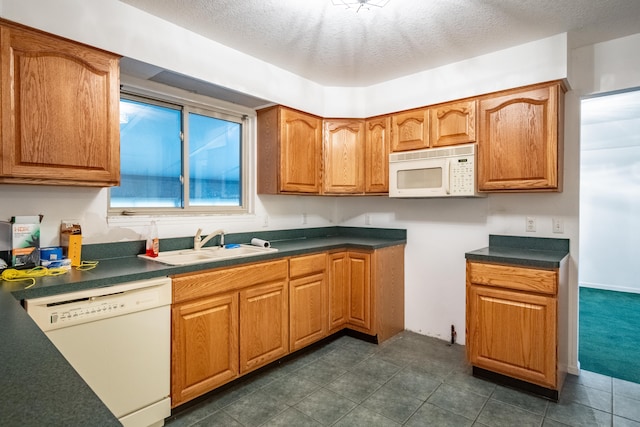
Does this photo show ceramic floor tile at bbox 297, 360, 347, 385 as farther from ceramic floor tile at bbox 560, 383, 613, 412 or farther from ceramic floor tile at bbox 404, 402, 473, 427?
ceramic floor tile at bbox 560, 383, 613, 412

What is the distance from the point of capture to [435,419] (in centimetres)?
200

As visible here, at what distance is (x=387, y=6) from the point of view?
80.7 inches

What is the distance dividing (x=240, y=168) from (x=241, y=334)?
5.00 feet

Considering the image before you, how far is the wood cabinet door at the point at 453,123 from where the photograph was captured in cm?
274

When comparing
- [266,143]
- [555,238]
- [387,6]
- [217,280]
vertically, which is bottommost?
[217,280]

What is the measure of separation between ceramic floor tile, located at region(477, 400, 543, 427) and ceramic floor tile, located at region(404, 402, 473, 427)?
0.12m

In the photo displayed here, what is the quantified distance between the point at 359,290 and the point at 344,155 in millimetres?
1296

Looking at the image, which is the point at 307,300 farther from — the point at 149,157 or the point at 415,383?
the point at 149,157

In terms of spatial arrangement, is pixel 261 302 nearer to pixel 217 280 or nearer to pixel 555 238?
pixel 217 280

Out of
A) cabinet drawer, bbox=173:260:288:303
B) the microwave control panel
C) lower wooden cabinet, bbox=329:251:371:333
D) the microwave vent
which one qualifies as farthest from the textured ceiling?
lower wooden cabinet, bbox=329:251:371:333

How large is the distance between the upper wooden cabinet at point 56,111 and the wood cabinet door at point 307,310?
4.89ft

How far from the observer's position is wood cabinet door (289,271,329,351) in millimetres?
2711

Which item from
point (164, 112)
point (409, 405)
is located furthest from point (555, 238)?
point (164, 112)

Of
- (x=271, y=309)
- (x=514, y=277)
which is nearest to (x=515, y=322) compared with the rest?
(x=514, y=277)
